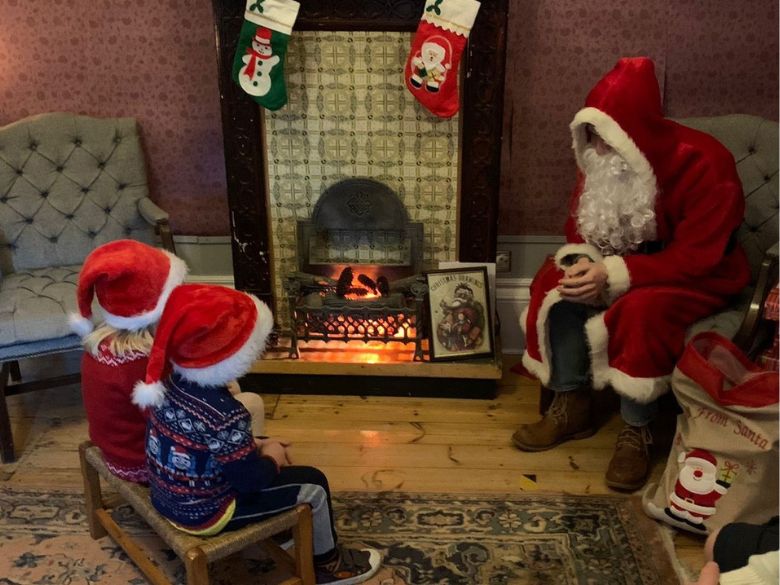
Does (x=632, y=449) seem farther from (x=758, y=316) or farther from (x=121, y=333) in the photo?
(x=121, y=333)

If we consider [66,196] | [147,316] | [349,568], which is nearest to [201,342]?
[147,316]

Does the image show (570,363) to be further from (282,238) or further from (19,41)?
(19,41)

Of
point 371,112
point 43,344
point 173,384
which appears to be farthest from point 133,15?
point 173,384

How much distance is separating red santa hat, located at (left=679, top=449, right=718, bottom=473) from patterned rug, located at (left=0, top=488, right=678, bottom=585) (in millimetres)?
247

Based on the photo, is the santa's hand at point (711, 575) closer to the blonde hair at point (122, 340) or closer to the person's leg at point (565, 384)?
the person's leg at point (565, 384)

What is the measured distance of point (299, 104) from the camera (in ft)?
9.47

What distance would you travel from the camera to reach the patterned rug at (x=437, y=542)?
2037mm

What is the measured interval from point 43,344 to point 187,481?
1.10 m

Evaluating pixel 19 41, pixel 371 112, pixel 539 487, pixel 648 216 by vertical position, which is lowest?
pixel 539 487

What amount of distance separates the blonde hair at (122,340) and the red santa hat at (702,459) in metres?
1.41

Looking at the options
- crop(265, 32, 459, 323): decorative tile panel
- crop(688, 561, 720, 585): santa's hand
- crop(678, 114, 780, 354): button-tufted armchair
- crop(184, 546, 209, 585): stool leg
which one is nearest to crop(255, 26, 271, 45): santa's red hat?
crop(265, 32, 459, 323): decorative tile panel

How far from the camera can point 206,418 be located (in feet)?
5.40

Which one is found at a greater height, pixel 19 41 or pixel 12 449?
pixel 19 41

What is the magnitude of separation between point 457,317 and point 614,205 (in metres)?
0.74
